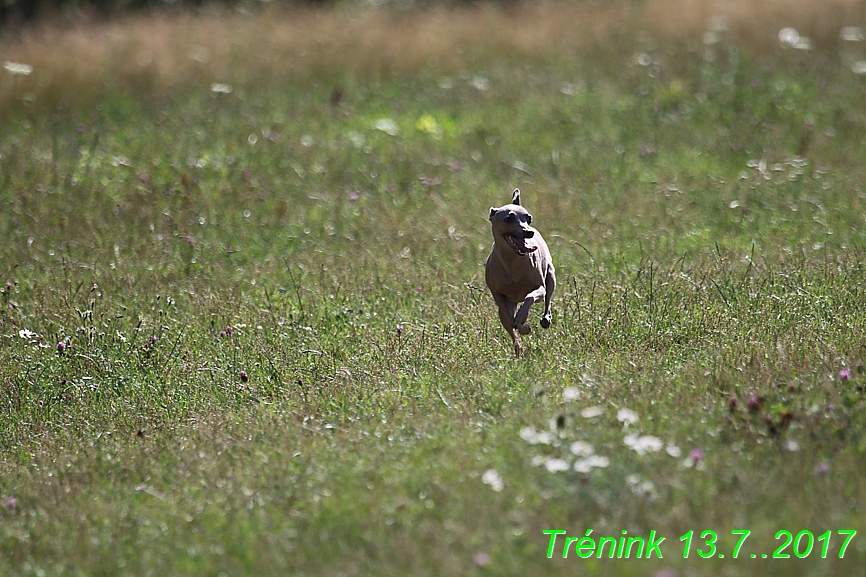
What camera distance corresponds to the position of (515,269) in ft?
22.5

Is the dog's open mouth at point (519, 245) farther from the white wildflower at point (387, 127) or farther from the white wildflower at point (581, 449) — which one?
the white wildflower at point (387, 127)

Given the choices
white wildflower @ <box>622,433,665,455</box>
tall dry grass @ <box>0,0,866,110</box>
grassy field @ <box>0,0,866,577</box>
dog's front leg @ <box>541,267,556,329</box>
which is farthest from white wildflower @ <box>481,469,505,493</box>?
tall dry grass @ <box>0,0,866,110</box>

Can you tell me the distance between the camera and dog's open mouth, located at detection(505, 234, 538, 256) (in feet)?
21.9

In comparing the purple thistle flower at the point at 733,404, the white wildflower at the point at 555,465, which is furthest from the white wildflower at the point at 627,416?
the purple thistle flower at the point at 733,404

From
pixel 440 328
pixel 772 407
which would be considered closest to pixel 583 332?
pixel 440 328

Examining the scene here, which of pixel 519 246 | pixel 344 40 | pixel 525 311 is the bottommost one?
pixel 344 40

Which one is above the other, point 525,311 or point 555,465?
point 555,465

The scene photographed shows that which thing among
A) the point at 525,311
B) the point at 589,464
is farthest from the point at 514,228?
the point at 589,464

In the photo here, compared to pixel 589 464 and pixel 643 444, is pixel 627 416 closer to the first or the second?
pixel 643 444

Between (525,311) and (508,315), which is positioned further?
(508,315)

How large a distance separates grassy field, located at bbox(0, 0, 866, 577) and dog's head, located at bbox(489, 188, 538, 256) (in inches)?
28.7

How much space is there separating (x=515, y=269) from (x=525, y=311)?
296mm

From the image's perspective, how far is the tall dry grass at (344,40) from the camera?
1474 centimetres

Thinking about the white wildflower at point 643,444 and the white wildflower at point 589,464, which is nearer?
the white wildflower at point 589,464
